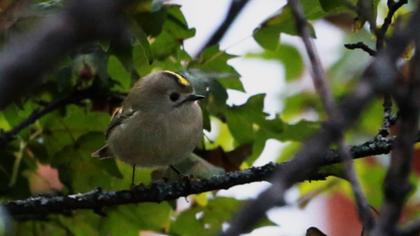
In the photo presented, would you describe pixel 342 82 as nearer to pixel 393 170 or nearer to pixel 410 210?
pixel 410 210

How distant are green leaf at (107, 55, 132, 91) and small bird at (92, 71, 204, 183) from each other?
0.17ft

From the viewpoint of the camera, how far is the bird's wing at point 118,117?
282 cm

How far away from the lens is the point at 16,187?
2.80 meters

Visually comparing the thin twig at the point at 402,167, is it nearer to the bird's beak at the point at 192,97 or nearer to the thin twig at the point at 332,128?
the thin twig at the point at 332,128

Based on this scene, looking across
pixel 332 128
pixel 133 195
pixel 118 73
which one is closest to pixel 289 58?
pixel 118 73

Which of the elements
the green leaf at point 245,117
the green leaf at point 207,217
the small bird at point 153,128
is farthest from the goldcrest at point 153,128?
the green leaf at point 207,217

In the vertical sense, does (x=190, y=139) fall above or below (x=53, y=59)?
below

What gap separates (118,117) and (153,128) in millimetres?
129

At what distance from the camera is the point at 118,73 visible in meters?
2.86

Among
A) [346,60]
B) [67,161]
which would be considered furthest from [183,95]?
[346,60]

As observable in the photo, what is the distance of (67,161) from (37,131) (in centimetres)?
16

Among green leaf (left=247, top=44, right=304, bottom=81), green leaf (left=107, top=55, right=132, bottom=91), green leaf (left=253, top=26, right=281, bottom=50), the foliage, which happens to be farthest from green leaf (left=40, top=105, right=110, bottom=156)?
green leaf (left=247, top=44, right=304, bottom=81)

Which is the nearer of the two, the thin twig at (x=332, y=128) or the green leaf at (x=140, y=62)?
the thin twig at (x=332, y=128)

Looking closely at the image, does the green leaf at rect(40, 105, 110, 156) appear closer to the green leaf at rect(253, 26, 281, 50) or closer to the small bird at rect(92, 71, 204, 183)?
the small bird at rect(92, 71, 204, 183)
